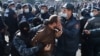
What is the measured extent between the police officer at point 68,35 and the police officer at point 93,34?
656 millimetres

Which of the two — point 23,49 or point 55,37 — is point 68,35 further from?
point 23,49

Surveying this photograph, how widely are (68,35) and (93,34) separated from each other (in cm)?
113

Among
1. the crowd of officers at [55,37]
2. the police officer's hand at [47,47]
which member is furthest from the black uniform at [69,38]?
the police officer's hand at [47,47]

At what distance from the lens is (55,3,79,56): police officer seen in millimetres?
7020

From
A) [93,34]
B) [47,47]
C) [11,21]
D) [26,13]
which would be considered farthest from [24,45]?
[26,13]

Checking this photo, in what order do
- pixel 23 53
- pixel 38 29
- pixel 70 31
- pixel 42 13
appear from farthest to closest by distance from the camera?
pixel 42 13
pixel 70 31
pixel 38 29
pixel 23 53

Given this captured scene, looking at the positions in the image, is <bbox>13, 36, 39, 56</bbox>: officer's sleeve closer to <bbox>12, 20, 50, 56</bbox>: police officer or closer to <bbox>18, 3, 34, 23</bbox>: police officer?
<bbox>12, 20, 50, 56</bbox>: police officer

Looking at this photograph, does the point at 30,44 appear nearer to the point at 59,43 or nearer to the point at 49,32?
the point at 49,32

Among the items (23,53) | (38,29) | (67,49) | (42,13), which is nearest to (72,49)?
(67,49)

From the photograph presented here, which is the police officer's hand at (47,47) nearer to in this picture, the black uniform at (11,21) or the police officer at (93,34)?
the police officer at (93,34)

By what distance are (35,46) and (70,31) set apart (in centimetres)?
119

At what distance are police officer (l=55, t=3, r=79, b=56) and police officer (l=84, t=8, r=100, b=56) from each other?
2.15 ft

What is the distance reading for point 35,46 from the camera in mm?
6066

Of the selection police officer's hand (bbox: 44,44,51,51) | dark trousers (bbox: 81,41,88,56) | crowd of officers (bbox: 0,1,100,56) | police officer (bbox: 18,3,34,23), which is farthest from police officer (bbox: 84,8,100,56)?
police officer (bbox: 18,3,34,23)
